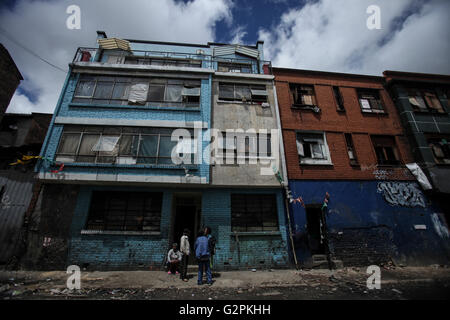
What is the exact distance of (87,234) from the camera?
791 cm

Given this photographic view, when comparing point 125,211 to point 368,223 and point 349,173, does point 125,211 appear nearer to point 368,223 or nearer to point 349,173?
point 349,173

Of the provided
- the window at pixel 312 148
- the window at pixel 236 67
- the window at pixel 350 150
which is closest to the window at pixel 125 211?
the window at pixel 312 148

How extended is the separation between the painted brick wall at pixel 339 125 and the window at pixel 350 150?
0.18 metres

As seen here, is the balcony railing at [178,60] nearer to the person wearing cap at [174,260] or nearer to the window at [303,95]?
the window at [303,95]

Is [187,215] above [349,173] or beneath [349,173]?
beneath

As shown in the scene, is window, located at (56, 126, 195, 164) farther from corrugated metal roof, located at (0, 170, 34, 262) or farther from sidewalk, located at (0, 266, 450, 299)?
sidewalk, located at (0, 266, 450, 299)

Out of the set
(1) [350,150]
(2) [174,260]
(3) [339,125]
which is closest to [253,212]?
(2) [174,260]

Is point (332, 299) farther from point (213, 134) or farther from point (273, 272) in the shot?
point (213, 134)

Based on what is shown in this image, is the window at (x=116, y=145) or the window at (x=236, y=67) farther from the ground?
the window at (x=236, y=67)

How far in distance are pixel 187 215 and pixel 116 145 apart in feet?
16.8

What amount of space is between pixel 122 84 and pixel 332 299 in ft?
42.8

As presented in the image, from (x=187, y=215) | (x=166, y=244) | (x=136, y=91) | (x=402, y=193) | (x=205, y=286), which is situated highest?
(x=136, y=91)

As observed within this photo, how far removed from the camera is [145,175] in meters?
8.44

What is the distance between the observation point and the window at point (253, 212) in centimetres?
880
